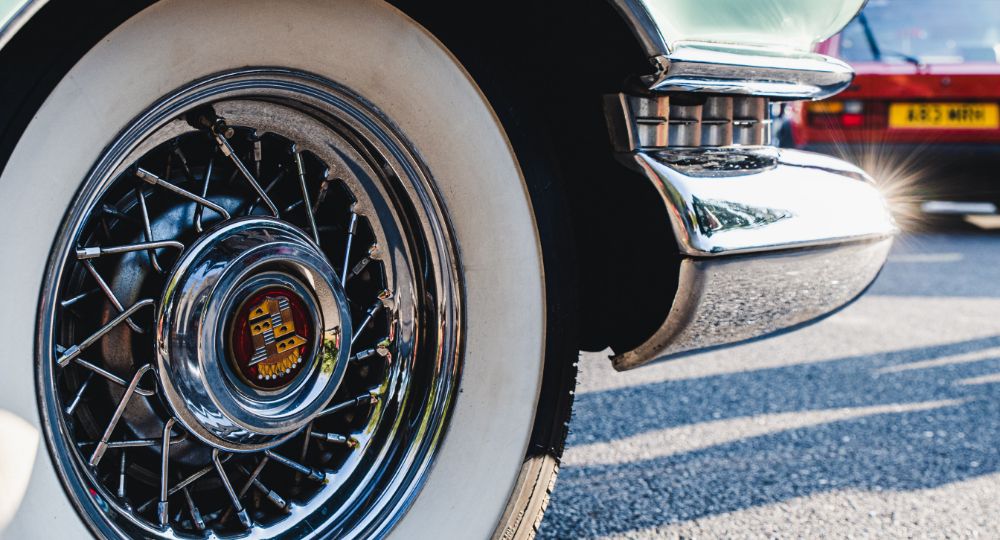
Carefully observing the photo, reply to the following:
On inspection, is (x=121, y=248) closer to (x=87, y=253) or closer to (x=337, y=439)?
(x=87, y=253)

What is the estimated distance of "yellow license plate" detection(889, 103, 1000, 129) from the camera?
5.84 meters

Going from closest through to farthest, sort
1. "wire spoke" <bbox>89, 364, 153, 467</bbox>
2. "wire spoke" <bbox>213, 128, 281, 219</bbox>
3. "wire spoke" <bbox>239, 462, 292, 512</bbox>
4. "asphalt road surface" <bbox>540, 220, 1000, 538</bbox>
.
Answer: "wire spoke" <bbox>89, 364, 153, 467</bbox> → "wire spoke" <bbox>213, 128, 281, 219</bbox> → "wire spoke" <bbox>239, 462, 292, 512</bbox> → "asphalt road surface" <bbox>540, 220, 1000, 538</bbox>

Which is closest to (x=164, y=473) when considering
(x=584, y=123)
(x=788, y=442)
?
(x=584, y=123)

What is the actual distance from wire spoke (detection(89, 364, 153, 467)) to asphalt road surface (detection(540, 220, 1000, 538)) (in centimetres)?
105

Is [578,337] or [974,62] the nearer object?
[578,337]

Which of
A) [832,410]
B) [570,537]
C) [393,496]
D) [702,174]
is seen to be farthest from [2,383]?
[832,410]

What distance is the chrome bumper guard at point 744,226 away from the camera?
1546 mm

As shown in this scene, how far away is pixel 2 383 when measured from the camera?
98 cm

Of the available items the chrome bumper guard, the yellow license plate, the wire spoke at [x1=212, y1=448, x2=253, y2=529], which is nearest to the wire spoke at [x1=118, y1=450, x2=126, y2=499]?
the wire spoke at [x1=212, y1=448, x2=253, y2=529]

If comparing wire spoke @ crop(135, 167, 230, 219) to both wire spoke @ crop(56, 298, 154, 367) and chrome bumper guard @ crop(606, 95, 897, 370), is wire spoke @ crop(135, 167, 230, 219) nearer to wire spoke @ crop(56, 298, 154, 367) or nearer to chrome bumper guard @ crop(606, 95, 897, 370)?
wire spoke @ crop(56, 298, 154, 367)

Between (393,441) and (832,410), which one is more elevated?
(393,441)

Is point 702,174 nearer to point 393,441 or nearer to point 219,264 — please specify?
point 393,441

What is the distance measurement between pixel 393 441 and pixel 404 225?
33 cm

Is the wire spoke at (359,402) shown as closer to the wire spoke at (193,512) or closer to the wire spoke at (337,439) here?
the wire spoke at (337,439)
